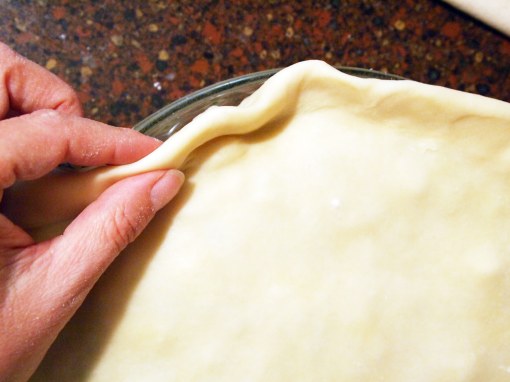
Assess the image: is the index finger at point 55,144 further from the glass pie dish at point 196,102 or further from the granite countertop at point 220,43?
the granite countertop at point 220,43

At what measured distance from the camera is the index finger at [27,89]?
1.77 feet

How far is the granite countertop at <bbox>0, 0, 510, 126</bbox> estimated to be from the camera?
0.88 meters

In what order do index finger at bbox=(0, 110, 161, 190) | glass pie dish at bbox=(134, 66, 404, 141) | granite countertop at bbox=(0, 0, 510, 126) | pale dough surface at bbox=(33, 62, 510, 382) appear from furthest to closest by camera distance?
granite countertop at bbox=(0, 0, 510, 126) < glass pie dish at bbox=(134, 66, 404, 141) < pale dough surface at bbox=(33, 62, 510, 382) < index finger at bbox=(0, 110, 161, 190)

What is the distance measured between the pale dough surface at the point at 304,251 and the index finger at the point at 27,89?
0.17m

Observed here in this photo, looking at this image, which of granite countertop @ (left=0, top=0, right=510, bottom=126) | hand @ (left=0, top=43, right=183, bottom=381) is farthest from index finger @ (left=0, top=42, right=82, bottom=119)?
granite countertop @ (left=0, top=0, right=510, bottom=126)

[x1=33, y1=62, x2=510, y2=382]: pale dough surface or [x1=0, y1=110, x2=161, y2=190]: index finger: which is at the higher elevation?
[x1=0, y1=110, x2=161, y2=190]: index finger

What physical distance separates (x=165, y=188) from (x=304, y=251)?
0.58ft

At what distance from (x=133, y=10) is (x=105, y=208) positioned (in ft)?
1.78

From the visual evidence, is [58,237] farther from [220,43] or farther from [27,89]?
[220,43]

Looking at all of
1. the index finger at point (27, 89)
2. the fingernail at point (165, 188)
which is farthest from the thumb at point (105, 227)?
the index finger at point (27, 89)

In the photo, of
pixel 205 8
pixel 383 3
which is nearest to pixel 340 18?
pixel 383 3

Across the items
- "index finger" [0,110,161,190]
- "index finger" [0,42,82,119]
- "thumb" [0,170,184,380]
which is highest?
"index finger" [0,42,82,119]

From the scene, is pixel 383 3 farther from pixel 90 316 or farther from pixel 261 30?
pixel 90 316

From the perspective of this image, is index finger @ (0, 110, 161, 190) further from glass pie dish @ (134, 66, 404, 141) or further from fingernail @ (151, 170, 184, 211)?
glass pie dish @ (134, 66, 404, 141)
